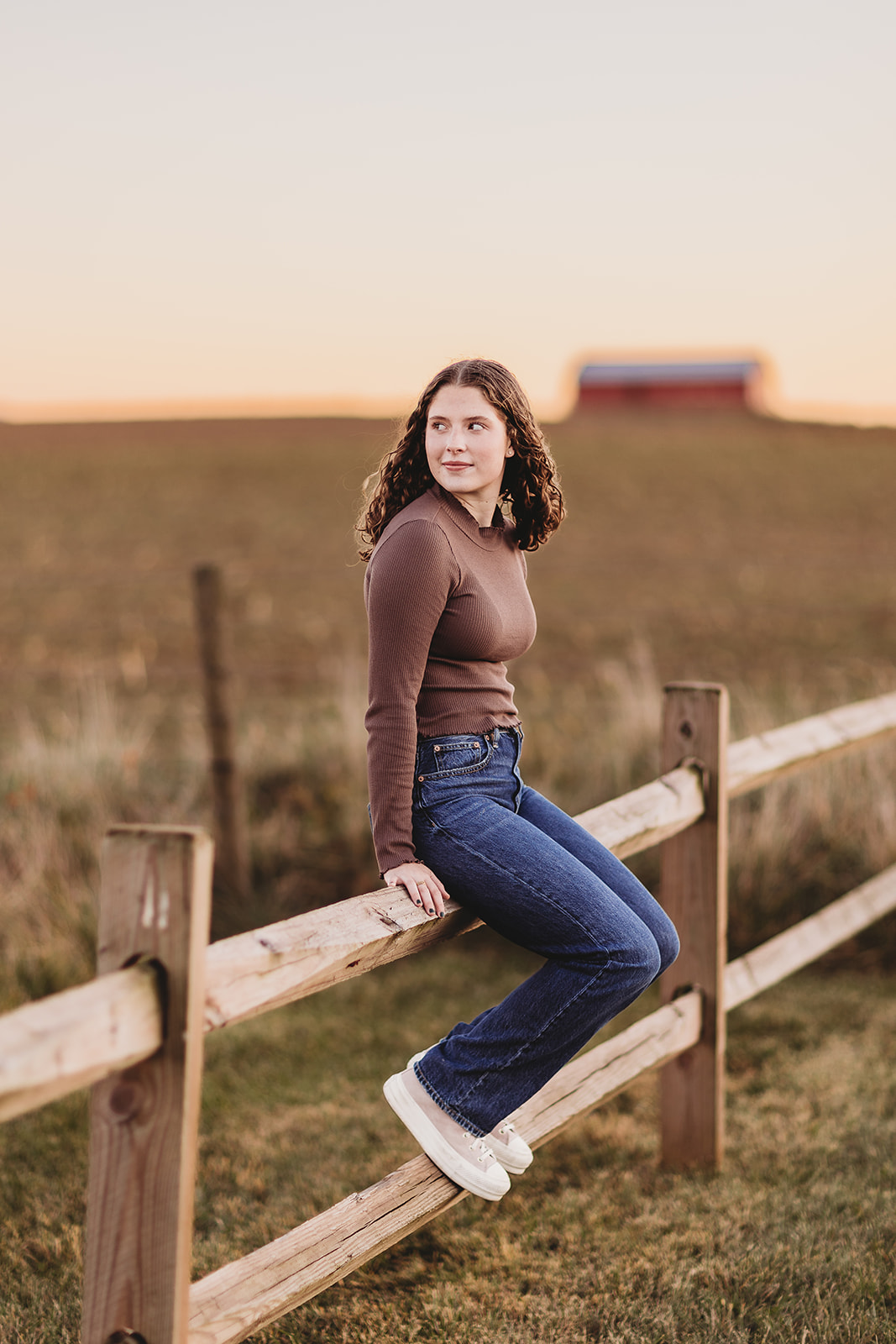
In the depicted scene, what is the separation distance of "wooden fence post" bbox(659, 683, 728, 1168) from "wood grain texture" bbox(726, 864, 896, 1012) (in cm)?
14

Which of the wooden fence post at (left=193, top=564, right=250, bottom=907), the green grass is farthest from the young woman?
the wooden fence post at (left=193, top=564, right=250, bottom=907)

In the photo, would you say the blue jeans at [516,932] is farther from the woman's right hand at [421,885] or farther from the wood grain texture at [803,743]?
the wood grain texture at [803,743]

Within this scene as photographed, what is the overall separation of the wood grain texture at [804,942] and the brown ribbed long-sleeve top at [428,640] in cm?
142

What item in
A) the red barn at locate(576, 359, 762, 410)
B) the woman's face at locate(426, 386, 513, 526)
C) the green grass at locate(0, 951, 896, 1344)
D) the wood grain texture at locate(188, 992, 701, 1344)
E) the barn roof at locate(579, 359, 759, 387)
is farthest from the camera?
the barn roof at locate(579, 359, 759, 387)

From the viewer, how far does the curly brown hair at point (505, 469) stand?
237cm

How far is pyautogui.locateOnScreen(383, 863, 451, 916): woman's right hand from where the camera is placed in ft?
6.79

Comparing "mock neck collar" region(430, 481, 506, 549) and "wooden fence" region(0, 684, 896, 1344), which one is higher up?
"mock neck collar" region(430, 481, 506, 549)

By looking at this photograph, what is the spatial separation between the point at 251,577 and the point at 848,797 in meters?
17.7

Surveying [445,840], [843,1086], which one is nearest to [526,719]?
[843,1086]

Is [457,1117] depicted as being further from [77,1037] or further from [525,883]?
[77,1037]

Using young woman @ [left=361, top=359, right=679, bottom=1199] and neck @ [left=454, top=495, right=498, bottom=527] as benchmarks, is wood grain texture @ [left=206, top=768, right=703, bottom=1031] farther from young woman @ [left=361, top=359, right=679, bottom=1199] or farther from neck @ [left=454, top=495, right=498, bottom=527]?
neck @ [left=454, top=495, right=498, bottom=527]

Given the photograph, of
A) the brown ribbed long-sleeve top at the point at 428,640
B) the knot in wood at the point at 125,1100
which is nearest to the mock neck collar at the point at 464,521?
the brown ribbed long-sleeve top at the point at 428,640

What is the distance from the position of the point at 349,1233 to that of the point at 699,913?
145cm

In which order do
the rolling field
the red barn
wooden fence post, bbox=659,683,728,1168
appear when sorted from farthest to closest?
the red barn
the rolling field
wooden fence post, bbox=659,683,728,1168
